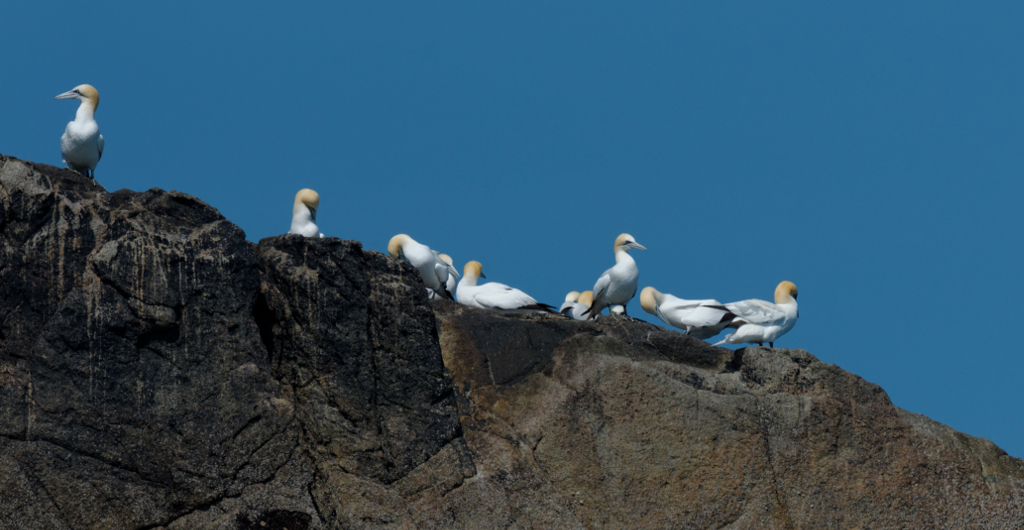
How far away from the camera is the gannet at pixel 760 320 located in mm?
14820

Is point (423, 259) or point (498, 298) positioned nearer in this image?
point (498, 298)

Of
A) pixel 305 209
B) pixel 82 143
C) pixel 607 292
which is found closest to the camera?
pixel 82 143

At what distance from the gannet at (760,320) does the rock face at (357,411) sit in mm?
2355

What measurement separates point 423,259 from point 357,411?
561 cm

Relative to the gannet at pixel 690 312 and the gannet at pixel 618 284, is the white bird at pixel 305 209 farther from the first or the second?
the gannet at pixel 690 312

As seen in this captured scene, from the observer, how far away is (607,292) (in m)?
16.2

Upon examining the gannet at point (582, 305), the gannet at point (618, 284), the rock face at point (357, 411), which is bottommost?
the rock face at point (357, 411)

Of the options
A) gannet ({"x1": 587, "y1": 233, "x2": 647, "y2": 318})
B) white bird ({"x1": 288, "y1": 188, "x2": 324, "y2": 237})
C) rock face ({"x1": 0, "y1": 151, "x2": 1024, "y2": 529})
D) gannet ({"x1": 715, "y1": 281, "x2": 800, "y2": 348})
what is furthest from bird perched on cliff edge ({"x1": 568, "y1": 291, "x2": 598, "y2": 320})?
rock face ({"x1": 0, "y1": 151, "x2": 1024, "y2": 529})

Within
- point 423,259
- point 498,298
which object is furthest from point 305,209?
point 498,298

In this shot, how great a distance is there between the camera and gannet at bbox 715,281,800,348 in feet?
48.6

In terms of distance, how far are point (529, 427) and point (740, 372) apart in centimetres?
271

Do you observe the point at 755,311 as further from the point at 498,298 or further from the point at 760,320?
the point at 498,298

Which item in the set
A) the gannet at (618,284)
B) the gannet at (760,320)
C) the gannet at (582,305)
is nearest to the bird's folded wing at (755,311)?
Answer: the gannet at (760,320)

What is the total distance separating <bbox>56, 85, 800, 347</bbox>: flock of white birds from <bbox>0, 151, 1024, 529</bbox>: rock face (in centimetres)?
269
